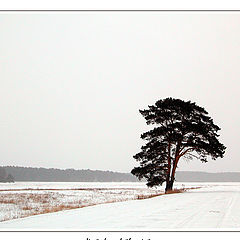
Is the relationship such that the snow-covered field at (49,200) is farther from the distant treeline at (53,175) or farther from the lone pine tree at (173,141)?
the distant treeline at (53,175)

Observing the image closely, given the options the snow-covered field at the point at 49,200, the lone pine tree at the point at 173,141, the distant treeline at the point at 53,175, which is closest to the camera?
the snow-covered field at the point at 49,200

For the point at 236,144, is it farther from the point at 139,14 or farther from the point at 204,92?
the point at 139,14

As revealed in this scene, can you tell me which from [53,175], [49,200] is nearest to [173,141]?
[49,200]

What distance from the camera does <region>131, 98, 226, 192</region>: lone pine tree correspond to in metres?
32.7

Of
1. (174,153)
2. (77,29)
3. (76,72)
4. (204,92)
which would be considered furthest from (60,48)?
(174,153)

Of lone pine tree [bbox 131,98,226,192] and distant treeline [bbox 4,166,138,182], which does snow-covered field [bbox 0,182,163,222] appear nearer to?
lone pine tree [bbox 131,98,226,192]

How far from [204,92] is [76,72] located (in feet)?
39.0

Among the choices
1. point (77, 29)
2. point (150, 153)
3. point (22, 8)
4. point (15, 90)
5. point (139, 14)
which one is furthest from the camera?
point (150, 153)

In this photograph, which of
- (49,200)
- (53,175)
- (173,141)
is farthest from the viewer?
(53,175)

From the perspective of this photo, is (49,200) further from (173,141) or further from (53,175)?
(53,175)

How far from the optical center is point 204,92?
28375 millimetres

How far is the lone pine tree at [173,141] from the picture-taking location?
107ft

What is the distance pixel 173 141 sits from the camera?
33.1 m

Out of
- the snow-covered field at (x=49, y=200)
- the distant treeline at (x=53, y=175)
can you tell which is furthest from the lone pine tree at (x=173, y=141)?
the distant treeline at (x=53, y=175)
